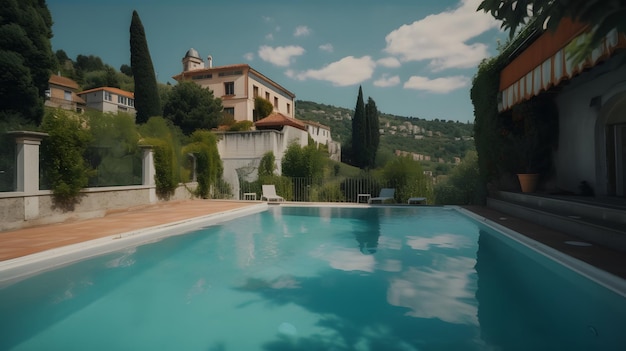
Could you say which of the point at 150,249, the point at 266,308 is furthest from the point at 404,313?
the point at 150,249

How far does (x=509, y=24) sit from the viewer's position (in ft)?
6.84

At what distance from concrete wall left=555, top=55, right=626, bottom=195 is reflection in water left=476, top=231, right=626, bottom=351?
5132mm

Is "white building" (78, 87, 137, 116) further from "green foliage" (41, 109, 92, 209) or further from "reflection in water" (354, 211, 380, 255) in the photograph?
"reflection in water" (354, 211, 380, 255)

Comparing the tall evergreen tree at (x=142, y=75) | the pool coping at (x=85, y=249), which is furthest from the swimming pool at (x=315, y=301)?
the tall evergreen tree at (x=142, y=75)

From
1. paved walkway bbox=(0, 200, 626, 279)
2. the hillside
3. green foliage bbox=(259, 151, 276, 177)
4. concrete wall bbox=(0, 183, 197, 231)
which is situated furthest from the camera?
the hillside

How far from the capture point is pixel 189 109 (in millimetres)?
28891

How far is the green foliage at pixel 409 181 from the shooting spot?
1465cm

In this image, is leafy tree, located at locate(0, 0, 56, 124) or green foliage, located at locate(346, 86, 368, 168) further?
green foliage, located at locate(346, 86, 368, 168)

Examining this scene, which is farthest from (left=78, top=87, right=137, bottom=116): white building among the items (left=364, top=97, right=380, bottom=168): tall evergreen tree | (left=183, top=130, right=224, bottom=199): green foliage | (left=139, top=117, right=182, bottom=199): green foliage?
(left=139, top=117, right=182, bottom=199): green foliage

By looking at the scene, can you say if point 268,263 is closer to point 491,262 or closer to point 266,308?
point 266,308

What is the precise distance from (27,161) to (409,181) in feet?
43.3

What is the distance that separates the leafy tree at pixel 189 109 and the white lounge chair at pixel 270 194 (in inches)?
611

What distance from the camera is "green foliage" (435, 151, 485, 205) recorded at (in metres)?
13.7

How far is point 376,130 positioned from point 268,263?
34.2 meters
